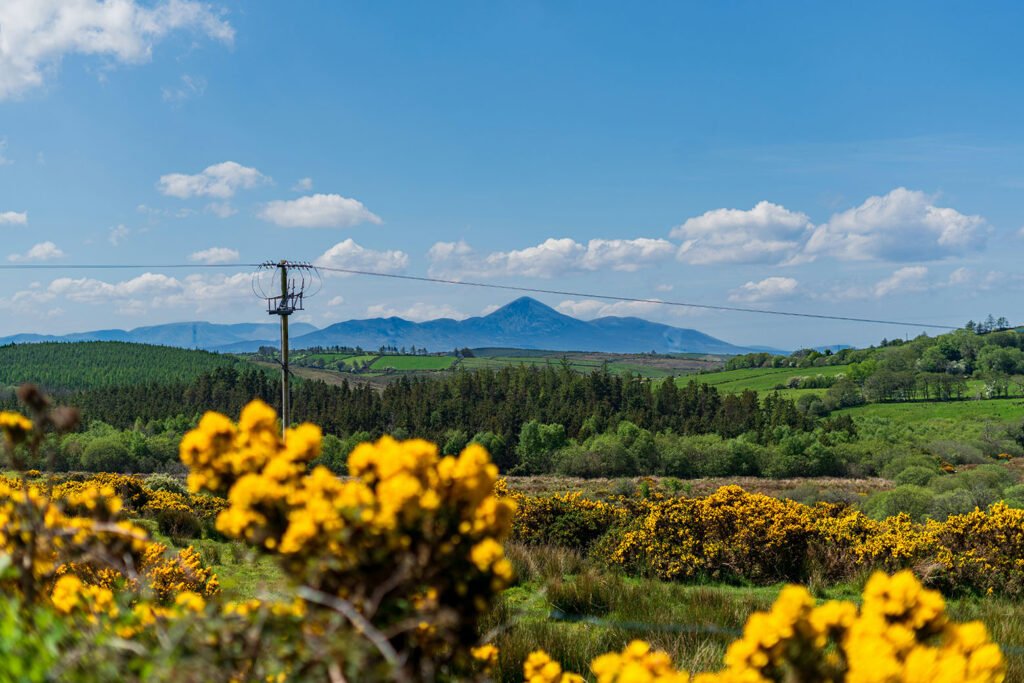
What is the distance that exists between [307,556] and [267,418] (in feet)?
1.74

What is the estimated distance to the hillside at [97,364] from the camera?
148 metres

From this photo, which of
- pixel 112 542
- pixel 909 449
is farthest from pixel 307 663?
pixel 909 449

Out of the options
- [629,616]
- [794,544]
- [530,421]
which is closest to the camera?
[629,616]

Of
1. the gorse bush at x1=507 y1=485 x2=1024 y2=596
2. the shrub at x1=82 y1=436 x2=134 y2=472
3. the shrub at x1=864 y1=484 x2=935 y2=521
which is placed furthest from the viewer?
the shrub at x1=82 y1=436 x2=134 y2=472

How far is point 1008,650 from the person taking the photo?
636 centimetres

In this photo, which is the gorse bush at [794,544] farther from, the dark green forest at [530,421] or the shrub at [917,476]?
the dark green forest at [530,421]

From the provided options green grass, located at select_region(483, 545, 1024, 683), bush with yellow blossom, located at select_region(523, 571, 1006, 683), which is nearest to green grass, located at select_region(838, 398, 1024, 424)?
green grass, located at select_region(483, 545, 1024, 683)

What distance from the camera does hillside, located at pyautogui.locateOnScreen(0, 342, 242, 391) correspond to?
148 m

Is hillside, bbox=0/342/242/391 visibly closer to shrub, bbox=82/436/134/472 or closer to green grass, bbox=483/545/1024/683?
shrub, bbox=82/436/134/472

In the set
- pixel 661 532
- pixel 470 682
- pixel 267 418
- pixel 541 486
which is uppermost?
pixel 267 418

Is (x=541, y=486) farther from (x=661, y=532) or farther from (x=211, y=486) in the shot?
(x=211, y=486)

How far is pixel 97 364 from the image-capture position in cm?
15900

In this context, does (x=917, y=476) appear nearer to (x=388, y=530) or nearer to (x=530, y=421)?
(x=530, y=421)

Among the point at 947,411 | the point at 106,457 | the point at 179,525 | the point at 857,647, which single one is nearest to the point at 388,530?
the point at 857,647
